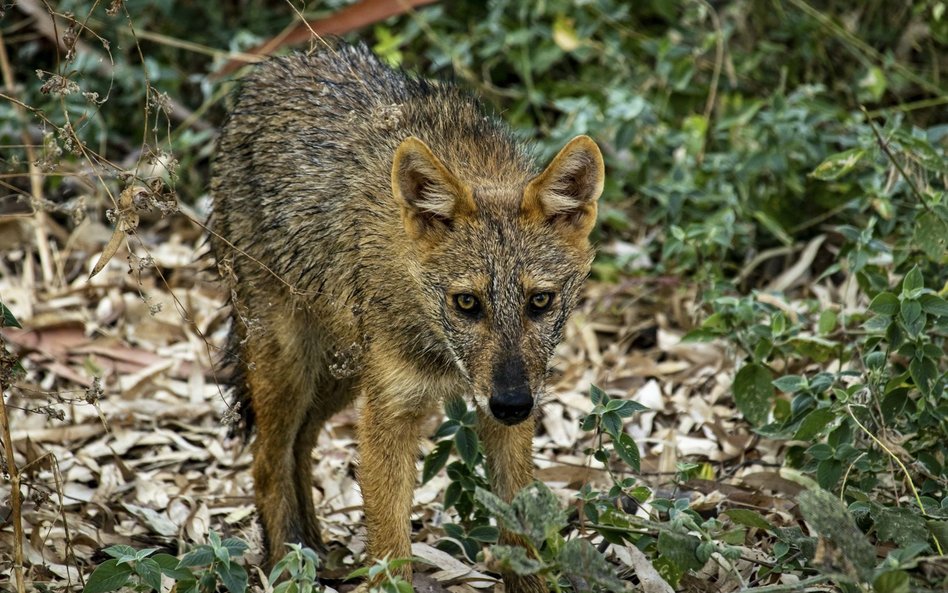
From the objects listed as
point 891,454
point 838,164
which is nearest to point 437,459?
point 891,454

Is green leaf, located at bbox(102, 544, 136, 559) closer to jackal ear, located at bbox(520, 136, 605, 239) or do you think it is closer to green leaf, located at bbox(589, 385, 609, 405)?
green leaf, located at bbox(589, 385, 609, 405)

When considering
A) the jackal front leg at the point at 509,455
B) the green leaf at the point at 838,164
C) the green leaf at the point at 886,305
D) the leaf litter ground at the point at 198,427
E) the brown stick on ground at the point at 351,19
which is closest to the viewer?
the green leaf at the point at 886,305

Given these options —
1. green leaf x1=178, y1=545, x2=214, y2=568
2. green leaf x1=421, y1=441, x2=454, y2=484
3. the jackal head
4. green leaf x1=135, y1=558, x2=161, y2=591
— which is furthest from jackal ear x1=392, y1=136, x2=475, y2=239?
green leaf x1=135, y1=558, x2=161, y2=591

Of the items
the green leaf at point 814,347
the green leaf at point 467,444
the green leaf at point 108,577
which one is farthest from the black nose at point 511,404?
the green leaf at point 814,347

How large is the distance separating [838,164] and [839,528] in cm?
321

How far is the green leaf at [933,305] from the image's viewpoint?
215 inches

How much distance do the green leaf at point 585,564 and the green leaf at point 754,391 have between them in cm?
240

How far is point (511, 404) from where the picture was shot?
16.6 ft

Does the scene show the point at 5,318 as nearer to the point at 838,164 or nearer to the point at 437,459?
the point at 437,459

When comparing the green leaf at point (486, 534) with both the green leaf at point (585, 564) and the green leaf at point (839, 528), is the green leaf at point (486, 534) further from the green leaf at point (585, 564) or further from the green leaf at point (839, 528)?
the green leaf at point (839, 528)

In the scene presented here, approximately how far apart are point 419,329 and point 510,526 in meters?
1.51

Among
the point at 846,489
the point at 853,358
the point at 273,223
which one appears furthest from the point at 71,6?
the point at 846,489

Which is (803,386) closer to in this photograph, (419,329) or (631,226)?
(419,329)

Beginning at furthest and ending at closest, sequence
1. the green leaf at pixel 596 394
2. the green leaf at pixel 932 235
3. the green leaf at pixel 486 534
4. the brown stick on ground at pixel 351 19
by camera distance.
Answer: the brown stick on ground at pixel 351 19, the green leaf at pixel 932 235, the green leaf at pixel 486 534, the green leaf at pixel 596 394
